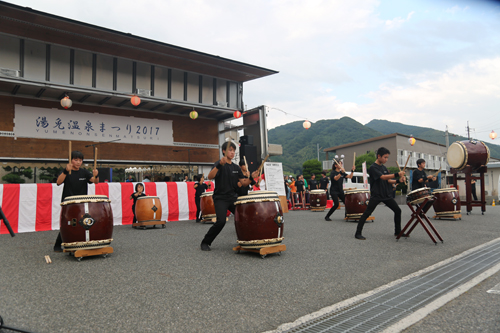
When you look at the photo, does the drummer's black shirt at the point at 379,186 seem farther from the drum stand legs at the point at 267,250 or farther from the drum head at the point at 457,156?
the drum head at the point at 457,156

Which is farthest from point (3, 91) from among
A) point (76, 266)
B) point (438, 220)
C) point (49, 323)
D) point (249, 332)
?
point (438, 220)

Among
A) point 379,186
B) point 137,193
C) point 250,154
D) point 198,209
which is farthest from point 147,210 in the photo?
point 379,186

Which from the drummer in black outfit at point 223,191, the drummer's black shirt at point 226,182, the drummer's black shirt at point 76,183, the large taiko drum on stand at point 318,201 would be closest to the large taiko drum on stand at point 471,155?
the large taiko drum on stand at point 318,201

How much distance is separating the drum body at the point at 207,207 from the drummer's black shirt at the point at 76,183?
470cm

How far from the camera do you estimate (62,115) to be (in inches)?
589

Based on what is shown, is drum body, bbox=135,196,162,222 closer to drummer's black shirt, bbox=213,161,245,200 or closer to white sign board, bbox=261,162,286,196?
drummer's black shirt, bbox=213,161,245,200

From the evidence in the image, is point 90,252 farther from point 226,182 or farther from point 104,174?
point 104,174

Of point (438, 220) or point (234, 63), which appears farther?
point (234, 63)

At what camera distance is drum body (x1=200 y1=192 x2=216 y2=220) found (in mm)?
10155

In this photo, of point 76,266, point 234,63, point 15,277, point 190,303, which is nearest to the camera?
point 190,303

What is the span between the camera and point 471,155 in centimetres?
1092

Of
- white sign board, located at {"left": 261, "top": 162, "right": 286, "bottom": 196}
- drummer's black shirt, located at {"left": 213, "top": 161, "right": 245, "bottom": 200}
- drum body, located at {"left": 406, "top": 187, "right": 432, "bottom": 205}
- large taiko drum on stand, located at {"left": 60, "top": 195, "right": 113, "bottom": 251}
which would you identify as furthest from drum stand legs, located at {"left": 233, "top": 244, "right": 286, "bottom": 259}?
white sign board, located at {"left": 261, "top": 162, "right": 286, "bottom": 196}

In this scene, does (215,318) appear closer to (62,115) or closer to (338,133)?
(62,115)

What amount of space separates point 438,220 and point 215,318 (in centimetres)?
925
